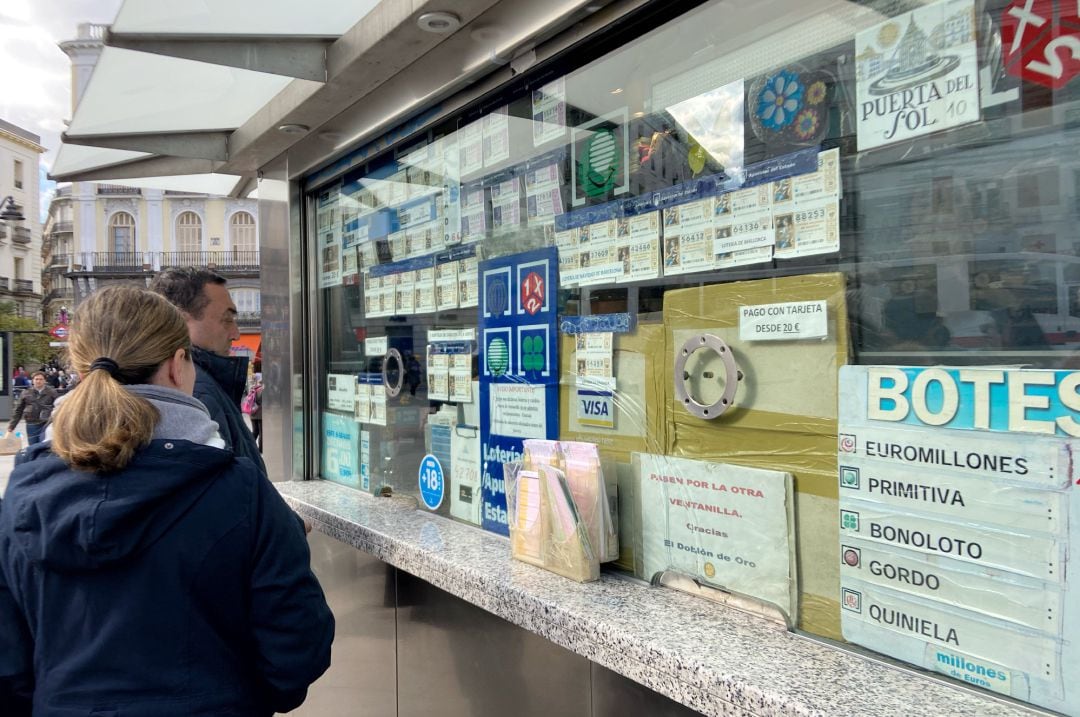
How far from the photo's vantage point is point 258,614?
163 centimetres

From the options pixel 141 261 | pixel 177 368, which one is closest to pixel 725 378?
pixel 177 368

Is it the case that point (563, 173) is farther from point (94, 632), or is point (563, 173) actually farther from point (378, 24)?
point (94, 632)

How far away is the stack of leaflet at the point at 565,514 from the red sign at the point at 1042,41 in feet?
4.40

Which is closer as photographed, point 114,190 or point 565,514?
point 565,514

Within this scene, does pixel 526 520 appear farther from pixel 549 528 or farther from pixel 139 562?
pixel 139 562

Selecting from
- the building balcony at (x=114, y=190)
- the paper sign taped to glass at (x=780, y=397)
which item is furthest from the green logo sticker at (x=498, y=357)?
the building balcony at (x=114, y=190)

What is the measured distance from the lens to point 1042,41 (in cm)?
130

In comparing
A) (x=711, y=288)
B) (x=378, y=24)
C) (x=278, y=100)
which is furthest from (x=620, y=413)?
(x=278, y=100)

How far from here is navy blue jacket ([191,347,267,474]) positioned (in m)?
2.63

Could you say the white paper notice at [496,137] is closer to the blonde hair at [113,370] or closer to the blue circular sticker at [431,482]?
the blue circular sticker at [431,482]

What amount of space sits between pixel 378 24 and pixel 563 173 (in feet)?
2.92

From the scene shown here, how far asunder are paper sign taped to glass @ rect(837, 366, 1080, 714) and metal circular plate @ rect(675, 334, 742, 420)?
0.29 m

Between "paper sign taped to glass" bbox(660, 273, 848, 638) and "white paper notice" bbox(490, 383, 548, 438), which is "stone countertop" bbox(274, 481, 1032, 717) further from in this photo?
"white paper notice" bbox(490, 383, 548, 438)

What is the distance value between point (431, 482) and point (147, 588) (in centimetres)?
164
